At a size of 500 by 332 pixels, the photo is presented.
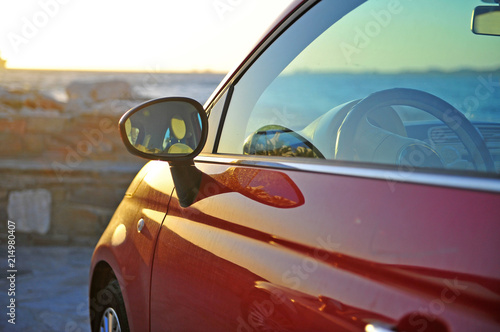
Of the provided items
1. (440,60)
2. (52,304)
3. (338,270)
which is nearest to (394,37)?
(440,60)

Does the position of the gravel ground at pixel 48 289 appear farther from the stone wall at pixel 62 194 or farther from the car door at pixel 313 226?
the car door at pixel 313 226

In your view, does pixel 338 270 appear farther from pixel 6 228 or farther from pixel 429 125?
pixel 6 228

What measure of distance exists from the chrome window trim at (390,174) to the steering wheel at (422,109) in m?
0.14

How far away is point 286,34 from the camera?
1.83m

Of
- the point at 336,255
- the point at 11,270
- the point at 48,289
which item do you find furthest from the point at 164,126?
the point at 11,270

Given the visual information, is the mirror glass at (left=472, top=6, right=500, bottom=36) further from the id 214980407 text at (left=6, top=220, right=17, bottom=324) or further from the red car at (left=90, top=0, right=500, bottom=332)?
the id 214980407 text at (left=6, top=220, right=17, bottom=324)

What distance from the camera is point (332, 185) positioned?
128 cm

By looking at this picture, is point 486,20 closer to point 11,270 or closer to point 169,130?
point 169,130

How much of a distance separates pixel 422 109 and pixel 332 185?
559 millimetres

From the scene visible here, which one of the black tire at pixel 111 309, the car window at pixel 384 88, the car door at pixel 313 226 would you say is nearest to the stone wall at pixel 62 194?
the black tire at pixel 111 309

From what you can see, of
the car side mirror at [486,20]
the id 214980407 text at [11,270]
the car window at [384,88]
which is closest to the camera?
the car window at [384,88]

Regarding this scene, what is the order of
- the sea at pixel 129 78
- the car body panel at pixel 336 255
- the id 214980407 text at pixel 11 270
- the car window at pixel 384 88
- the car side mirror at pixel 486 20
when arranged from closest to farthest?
the car body panel at pixel 336 255
the car window at pixel 384 88
the car side mirror at pixel 486 20
the id 214980407 text at pixel 11 270
the sea at pixel 129 78

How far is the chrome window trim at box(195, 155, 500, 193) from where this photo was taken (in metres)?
0.95

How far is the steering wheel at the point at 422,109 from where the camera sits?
158cm
